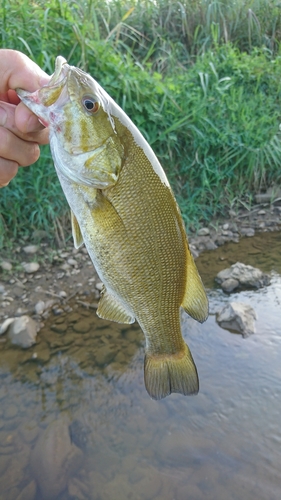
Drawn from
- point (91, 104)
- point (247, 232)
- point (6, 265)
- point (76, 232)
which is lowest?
point (247, 232)

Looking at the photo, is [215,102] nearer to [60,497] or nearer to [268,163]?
[268,163]

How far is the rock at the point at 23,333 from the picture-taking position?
3.73 metres

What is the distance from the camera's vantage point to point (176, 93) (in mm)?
5559

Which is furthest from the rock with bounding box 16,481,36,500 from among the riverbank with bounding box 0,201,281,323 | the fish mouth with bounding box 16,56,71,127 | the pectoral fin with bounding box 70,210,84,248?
the fish mouth with bounding box 16,56,71,127

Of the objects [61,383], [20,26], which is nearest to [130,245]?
[61,383]

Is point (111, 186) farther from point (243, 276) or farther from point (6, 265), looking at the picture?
point (243, 276)

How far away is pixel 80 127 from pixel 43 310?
2.85 meters

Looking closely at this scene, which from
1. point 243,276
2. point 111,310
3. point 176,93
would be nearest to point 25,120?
point 111,310

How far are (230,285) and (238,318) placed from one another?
0.66 metres

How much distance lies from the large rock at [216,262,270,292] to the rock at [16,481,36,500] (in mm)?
2675

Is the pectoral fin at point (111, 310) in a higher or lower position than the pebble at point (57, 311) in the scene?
higher

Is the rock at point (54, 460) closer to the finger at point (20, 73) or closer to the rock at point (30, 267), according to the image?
the rock at point (30, 267)

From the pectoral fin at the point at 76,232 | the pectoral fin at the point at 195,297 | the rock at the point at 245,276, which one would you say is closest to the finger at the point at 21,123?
the pectoral fin at the point at 76,232

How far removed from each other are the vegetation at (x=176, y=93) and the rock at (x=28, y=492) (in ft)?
8.13
